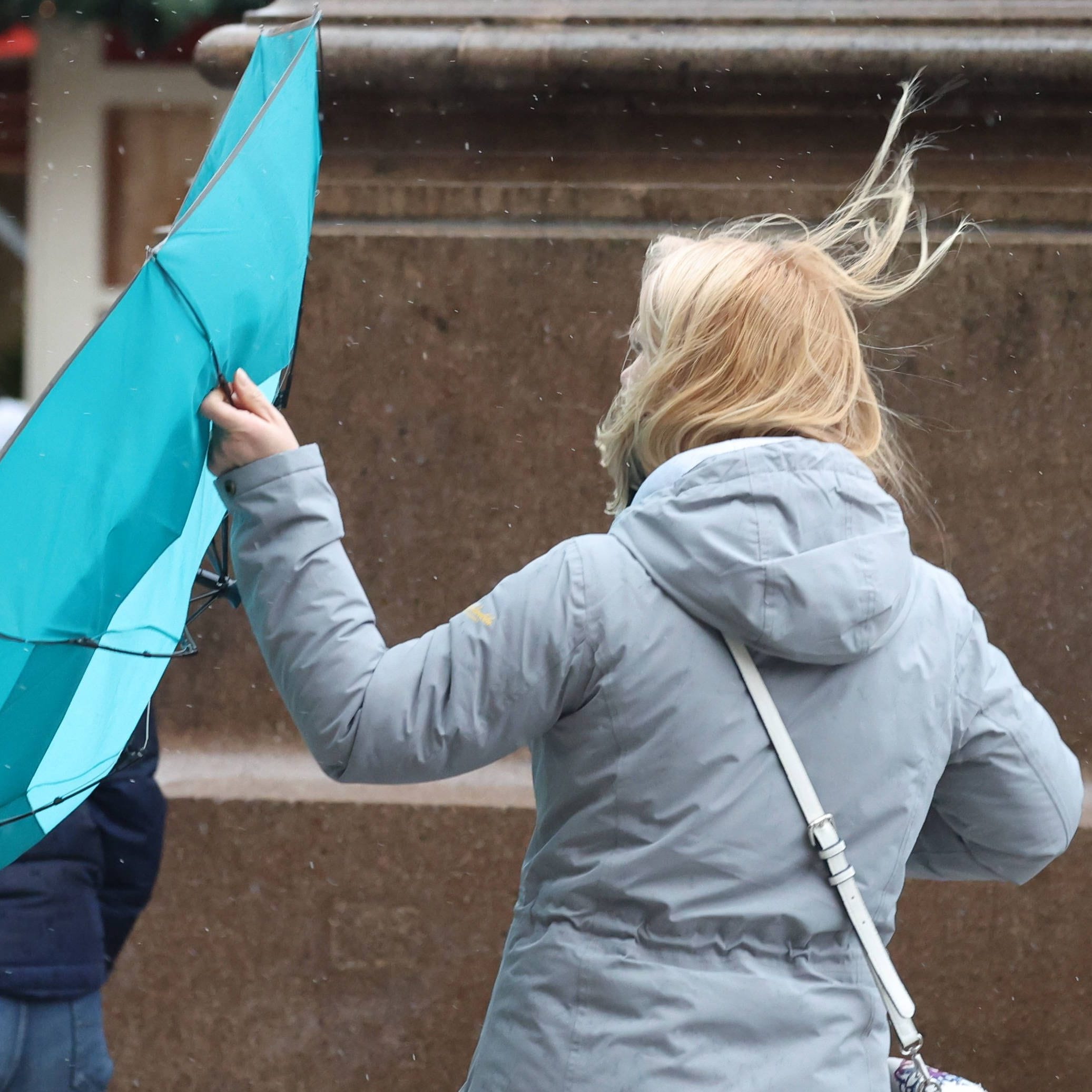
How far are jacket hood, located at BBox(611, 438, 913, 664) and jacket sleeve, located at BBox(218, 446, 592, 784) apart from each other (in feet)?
0.40

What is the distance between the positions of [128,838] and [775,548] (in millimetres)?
1811

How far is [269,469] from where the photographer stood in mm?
1782

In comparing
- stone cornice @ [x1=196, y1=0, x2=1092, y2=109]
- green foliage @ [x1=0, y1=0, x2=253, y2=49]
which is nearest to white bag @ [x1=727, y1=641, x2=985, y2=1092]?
stone cornice @ [x1=196, y1=0, x2=1092, y2=109]

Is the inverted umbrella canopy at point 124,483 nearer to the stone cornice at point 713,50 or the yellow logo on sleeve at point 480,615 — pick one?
the yellow logo on sleeve at point 480,615

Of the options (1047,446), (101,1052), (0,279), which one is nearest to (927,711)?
(101,1052)

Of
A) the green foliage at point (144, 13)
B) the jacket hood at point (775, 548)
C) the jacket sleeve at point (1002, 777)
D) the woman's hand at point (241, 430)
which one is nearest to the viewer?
the jacket hood at point (775, 548)

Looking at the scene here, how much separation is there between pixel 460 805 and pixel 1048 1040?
162 cm

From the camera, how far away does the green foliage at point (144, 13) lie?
8.52 metres

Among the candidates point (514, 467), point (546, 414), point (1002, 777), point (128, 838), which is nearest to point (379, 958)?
point (128, 838)

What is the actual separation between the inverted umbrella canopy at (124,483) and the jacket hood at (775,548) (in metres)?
0.57

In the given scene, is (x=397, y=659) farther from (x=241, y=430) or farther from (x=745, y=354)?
(x=745, y=354)

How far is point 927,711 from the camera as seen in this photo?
6.00ft

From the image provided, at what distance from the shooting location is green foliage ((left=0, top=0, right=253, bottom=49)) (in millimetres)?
8516

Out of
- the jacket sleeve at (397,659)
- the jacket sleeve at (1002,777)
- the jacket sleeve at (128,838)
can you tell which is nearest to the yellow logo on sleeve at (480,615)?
the jacket sleeve at (397,659)
